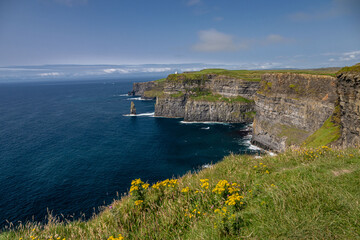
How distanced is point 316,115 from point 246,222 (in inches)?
2205

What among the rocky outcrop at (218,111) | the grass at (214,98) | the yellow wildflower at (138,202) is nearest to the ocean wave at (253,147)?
the rocky outcrop at (218,111)

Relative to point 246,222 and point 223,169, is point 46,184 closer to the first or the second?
point 223,169

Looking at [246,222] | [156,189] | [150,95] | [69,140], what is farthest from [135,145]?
[150,95]

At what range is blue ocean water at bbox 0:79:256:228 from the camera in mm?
37188

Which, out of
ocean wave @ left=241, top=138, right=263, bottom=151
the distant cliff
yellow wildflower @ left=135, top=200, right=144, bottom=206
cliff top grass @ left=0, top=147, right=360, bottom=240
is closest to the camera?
cliff top grass @ left=0, top=147, right=360, bottom=240

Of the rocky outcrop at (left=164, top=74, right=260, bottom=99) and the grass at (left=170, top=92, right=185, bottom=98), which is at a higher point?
the rocky outcrop at (left=164, top=74, right=260, bottom=99)

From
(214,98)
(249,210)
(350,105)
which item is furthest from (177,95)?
(249,210)

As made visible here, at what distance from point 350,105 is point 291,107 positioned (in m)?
27.8

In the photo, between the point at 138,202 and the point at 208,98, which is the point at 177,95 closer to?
the point at 208,98

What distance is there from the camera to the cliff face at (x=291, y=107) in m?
49.2

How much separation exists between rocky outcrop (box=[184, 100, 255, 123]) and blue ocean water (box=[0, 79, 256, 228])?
8533mm

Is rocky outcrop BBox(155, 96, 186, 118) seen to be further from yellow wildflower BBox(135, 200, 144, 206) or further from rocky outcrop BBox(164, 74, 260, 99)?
yellow wildflower BBox(135, 200, 144, 206)

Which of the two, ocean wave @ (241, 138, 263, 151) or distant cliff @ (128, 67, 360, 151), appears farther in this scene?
ocean wave @ (241, 138, 263, 151)

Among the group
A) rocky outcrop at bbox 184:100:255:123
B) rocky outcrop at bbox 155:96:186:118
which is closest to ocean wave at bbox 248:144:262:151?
rocky outcrop at bbox 184:100:255:123
